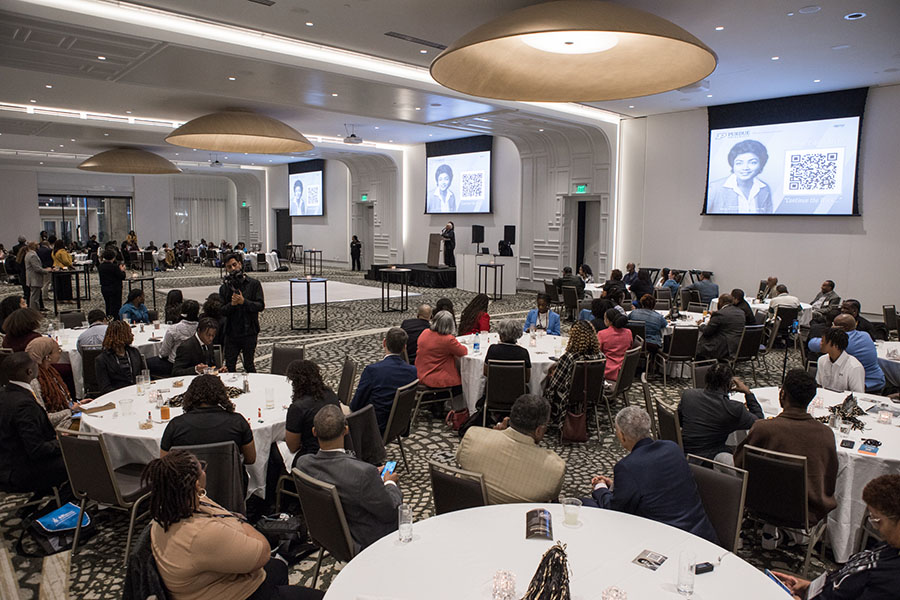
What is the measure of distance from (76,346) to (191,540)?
530 centimetres

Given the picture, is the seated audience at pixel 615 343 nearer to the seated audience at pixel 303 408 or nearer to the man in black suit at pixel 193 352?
the seated audience at pixel 303 408

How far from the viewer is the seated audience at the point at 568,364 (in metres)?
5.68

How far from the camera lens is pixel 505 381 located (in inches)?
224

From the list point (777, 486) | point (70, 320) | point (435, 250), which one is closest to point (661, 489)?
point (777, 486)

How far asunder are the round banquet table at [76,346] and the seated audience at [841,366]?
22.4 feet

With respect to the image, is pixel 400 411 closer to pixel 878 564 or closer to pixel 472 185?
pixel 878 564

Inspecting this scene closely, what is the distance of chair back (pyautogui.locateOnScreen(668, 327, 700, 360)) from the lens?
25.0ft

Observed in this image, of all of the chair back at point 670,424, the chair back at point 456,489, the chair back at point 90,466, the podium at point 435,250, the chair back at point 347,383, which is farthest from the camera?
the podium at point 435,250

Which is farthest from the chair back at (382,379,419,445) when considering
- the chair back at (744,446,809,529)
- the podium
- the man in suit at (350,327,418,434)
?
the podium

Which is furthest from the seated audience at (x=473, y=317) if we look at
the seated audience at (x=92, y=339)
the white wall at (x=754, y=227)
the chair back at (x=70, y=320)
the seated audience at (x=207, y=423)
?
the white wall at (x=754, y=227)

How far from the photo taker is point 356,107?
1275 centimetres

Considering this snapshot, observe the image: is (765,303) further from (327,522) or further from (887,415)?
(327,522)

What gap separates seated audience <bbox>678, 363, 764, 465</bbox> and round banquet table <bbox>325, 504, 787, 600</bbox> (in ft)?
5.50

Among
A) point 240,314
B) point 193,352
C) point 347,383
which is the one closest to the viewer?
point 347,383
